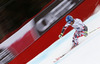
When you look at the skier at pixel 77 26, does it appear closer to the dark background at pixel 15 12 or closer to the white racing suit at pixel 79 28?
the white racing suit at pixel 79 28

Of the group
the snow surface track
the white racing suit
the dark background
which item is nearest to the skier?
the white racing suit

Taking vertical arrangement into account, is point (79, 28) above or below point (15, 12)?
below

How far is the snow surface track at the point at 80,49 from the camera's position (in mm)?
1899

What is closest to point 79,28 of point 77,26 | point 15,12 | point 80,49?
point 77,26

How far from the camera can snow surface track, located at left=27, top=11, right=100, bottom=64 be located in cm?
190

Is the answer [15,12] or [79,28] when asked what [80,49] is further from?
[15,12]

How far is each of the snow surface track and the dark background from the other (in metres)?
0.60

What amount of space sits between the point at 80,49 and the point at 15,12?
1.05 m

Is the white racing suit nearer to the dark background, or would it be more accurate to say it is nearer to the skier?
the skier

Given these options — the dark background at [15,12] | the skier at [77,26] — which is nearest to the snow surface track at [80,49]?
the skier at [77,26]

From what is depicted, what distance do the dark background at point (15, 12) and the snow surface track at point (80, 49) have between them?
60 cm

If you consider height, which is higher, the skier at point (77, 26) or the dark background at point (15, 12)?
the dark background at point (15, 12)

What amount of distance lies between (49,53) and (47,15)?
1.93ft

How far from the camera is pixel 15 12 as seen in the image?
1.71 meters
